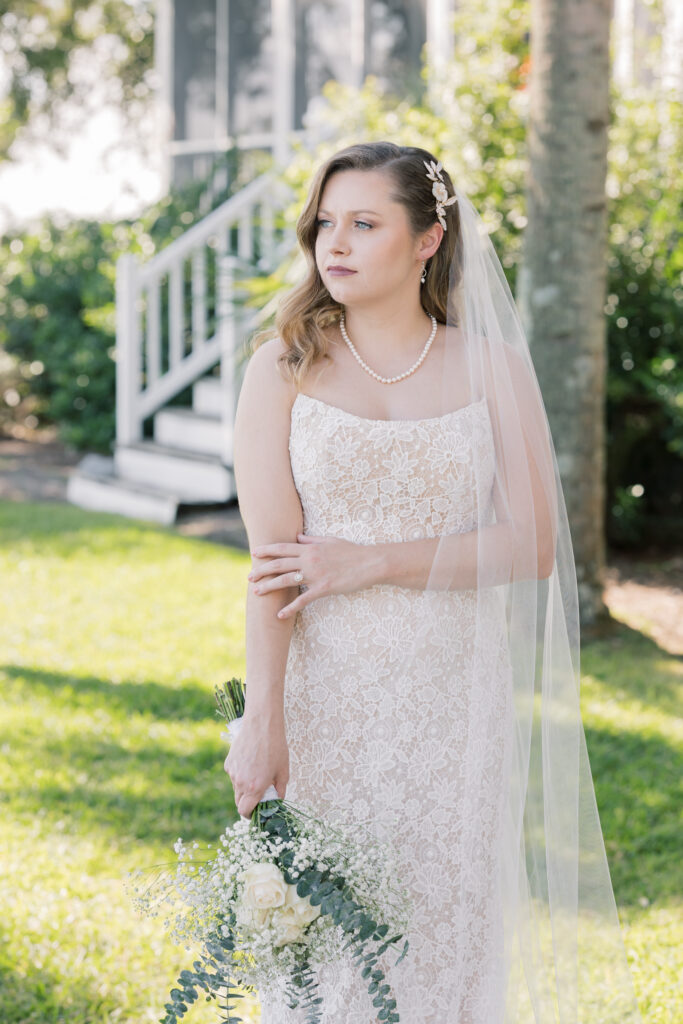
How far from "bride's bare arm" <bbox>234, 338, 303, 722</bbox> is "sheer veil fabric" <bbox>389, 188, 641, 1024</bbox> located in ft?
0.98

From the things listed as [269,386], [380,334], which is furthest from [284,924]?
[380,334]

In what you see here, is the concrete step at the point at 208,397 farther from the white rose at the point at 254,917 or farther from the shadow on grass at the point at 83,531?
the white rose at the point at 254,917

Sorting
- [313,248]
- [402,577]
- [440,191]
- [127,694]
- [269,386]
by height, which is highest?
[440,191]

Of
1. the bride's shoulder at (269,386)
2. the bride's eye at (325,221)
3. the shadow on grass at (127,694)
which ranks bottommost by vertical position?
the shadow on grass at (127,694)

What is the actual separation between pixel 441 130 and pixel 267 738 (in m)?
6.70

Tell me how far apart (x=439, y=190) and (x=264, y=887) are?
1449 millimetres

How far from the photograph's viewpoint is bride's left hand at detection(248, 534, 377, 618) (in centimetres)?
227

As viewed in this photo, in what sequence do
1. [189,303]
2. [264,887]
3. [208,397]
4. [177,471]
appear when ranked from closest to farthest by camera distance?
[264,887], [177,471], [208,397], [189,303]

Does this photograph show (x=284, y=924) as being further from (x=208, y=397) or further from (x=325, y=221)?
(x=208, y=397)

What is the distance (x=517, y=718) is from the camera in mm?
2557

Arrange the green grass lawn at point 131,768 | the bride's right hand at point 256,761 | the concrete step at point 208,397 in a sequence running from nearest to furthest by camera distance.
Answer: the bride's right hand at point 256,761 → the green grass lawn at point 131,768 → the concrete step at point 208,397

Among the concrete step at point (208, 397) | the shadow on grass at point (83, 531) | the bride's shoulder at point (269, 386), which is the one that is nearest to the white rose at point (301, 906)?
the bride's shoulder at point (269, 386)

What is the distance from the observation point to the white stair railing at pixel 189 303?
10258 mm

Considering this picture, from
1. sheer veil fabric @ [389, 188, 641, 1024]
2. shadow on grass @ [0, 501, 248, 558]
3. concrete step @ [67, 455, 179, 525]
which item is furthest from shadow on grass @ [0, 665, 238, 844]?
concrete step @ [67, 455, 179, 525]
